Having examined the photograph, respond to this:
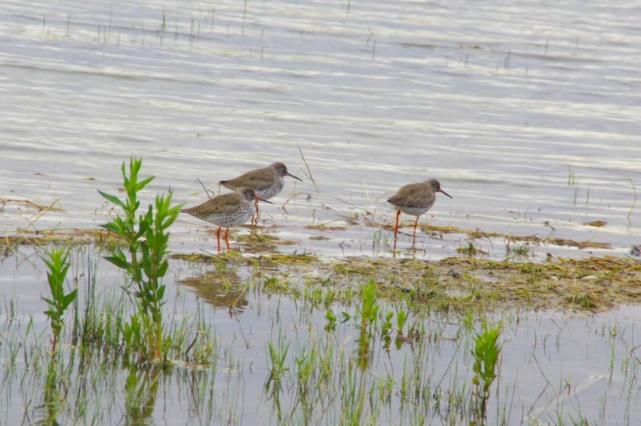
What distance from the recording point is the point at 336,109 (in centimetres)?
2078

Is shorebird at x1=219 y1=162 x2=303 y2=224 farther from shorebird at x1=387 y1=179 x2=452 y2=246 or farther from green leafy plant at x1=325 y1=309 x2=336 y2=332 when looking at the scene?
green leafy plant at x1=325 y1=309 x2=336 y2=332

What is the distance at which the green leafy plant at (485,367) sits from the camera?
7.61m

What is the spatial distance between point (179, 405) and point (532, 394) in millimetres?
2453

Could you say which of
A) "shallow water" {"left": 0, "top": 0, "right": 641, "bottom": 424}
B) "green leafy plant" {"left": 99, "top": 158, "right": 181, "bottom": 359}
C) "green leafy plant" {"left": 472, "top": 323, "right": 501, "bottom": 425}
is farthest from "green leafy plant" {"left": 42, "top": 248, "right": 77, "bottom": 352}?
"green leafy plant" {"left": 472, "top": 323, "right": 501, "bottom": 425}

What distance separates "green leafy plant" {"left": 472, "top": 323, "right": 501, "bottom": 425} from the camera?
761 cm

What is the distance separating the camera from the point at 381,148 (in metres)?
18.2

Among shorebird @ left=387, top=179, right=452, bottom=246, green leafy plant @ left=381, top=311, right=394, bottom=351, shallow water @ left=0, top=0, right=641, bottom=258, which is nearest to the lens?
green leafy plant @ left=381, top=311, right=394, bottom=351

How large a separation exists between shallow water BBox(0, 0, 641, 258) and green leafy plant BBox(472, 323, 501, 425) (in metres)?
4.45

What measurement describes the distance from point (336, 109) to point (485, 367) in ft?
44.1

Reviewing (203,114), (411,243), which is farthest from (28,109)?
(411,243)

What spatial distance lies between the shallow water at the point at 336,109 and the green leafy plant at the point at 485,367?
4.45 metres

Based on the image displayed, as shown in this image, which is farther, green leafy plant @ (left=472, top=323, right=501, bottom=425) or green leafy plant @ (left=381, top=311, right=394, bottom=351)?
green leafy plant @ (left=381, top=311, right=394, bottom=351)

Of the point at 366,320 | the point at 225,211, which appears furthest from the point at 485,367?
the point at 225,211

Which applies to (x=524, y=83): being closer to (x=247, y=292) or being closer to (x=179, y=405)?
(x=247, y=292)
